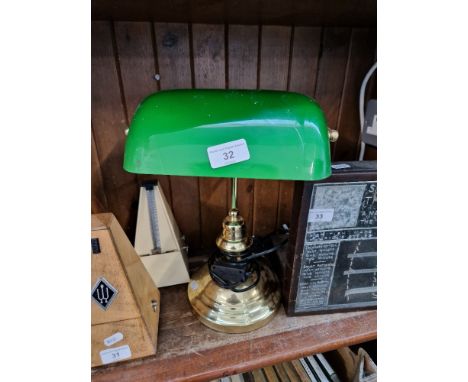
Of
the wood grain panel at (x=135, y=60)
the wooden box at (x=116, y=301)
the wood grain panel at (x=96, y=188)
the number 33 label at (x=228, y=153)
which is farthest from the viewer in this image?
the wood grain panel at (x=96, y=188)

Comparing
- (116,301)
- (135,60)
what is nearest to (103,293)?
(116,301)

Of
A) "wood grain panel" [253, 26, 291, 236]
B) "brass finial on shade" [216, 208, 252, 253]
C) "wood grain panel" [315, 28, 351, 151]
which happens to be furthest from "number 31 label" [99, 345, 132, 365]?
"wood grain panel" [315, 28, 351, 151]

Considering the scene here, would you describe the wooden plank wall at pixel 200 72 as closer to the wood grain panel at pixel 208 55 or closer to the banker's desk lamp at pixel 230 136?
the wood grain panel at pixel 208 55

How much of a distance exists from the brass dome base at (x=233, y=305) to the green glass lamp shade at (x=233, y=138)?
382 millimetres

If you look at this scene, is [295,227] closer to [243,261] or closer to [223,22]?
[243,261]

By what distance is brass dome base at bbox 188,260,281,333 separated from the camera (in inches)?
25.6

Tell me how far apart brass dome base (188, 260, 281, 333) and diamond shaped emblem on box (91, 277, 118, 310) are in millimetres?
213

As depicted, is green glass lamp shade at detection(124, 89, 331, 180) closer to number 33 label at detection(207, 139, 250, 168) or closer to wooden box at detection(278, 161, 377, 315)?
number 33 label at detection(207, 139, 250, 168)

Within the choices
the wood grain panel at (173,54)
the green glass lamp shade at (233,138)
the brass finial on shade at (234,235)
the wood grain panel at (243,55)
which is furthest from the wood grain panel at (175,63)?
the green glass lamp shade at (233,138)

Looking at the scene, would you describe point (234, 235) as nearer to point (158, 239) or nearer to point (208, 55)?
point (158, 239)

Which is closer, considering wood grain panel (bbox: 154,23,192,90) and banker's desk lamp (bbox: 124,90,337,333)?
banker's desk lamp (bbox: 124,90,337,333)

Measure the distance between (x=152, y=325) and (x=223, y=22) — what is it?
0.67 meters

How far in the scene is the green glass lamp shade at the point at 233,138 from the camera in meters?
0.38

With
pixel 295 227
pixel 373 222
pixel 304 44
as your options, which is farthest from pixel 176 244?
pixel 304 44
